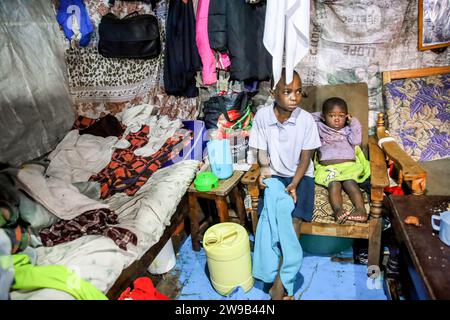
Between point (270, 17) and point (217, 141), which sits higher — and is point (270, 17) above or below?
above

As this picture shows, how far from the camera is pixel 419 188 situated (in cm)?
215

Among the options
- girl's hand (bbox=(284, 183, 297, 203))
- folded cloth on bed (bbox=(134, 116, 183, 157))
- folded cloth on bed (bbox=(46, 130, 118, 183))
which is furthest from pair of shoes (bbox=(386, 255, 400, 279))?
folded cloth on bed (bbox=(46, 130, 118, 183))

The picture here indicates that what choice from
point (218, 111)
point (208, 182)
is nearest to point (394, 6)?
point (218, 111)

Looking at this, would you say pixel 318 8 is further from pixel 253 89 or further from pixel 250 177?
pixel 250 177

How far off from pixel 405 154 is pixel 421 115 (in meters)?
0.58

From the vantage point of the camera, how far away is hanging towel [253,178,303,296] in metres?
2.17

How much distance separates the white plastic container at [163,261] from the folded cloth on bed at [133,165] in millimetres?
486

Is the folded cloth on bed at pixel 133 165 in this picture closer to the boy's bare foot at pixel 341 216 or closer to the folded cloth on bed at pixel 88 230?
the folded cloth on bed at pixel 88 230

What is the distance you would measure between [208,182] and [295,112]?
81 centimetres

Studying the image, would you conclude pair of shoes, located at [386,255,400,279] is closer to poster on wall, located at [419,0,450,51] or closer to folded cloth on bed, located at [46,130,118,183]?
poster on wall, located at [419,0,450,51]

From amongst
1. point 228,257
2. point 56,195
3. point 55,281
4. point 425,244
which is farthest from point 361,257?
point 56,195

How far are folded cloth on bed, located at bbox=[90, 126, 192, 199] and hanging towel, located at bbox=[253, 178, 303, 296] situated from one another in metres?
1.04

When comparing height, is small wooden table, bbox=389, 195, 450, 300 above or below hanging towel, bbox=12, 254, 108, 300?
above

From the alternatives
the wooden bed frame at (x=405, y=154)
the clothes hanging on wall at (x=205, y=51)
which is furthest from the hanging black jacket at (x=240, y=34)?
the wooden bed frame at (x=405, y=154)
